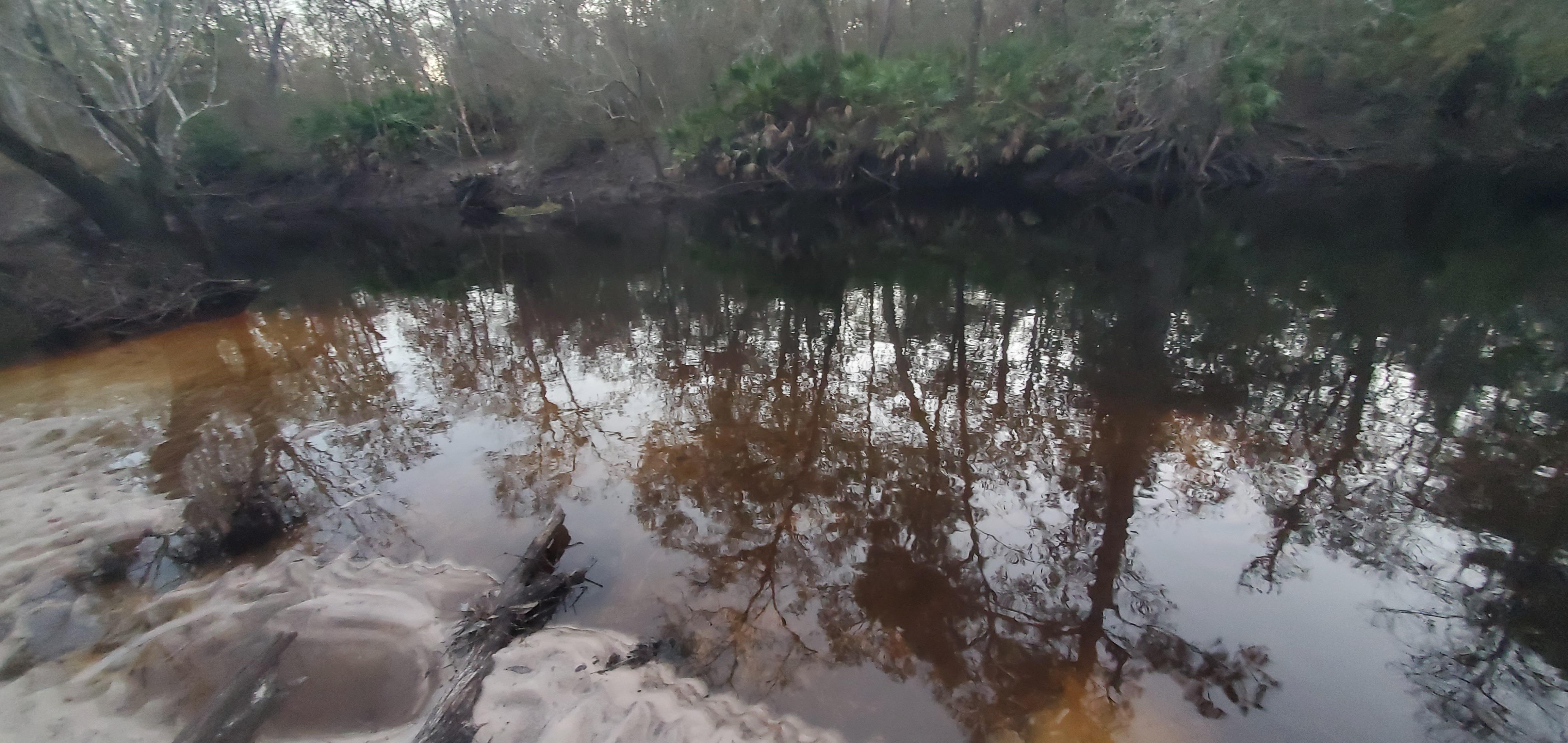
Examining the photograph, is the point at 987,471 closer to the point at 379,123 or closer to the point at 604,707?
the point at 604,707

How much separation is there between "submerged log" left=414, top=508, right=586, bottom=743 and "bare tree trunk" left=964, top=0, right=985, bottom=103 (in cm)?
2085

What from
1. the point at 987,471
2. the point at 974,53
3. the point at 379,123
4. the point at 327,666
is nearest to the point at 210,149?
the point at 379,123

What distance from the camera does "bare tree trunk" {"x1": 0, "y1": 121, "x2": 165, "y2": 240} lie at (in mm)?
13883

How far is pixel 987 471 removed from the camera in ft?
19.9

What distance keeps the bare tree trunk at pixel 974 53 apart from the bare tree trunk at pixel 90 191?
2217 centimetres

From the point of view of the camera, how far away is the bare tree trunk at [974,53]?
21047 mm

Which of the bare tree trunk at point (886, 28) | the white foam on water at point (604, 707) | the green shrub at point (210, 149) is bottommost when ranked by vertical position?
the white foam on water at point (604, 707)

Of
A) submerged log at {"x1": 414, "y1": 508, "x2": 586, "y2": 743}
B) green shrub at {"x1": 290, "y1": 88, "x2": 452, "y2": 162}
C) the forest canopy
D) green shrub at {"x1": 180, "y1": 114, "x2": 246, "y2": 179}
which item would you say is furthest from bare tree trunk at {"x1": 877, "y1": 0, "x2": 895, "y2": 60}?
green shrub at {"x1": 180, "y1": 114, "x2": 246, "y2": 179}

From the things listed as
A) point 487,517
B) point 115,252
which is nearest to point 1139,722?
point 487,517

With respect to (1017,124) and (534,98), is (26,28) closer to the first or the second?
(534,98)

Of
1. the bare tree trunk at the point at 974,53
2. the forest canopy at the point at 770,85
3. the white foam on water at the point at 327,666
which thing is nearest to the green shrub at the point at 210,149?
the forest canopy at the point at 770,85

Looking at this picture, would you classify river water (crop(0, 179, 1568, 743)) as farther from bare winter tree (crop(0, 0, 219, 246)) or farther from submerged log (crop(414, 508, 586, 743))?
bare winter tree (crop(0, 0, 219, 246))

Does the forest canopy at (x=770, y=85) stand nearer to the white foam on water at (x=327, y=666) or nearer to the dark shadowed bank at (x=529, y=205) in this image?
the dark shadowed bank at (x=529, y=205)

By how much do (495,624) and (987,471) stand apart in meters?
4.05
